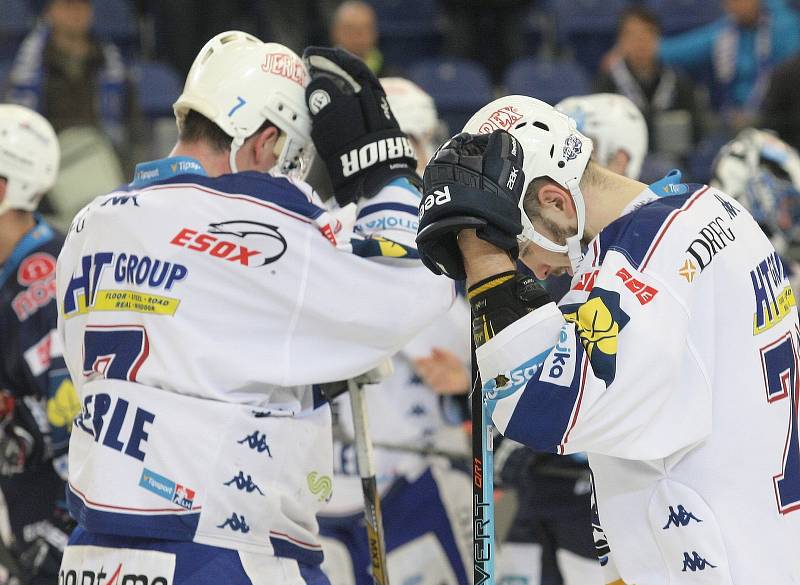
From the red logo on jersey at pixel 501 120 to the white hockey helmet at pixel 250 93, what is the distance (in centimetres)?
78

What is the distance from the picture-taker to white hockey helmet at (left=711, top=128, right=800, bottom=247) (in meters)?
5.77

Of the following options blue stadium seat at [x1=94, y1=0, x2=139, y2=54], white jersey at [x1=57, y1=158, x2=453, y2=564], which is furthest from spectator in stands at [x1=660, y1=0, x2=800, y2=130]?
white jersey at [x1=57, y1=158, x2=453, y2=564]

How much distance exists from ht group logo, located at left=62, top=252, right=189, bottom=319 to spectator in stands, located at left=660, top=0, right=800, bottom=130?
7.12 meters

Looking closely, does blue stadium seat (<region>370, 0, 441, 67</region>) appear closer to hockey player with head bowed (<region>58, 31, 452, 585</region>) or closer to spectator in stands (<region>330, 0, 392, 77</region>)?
spectator in stands (<region>330, 0, 392, 77</region>)

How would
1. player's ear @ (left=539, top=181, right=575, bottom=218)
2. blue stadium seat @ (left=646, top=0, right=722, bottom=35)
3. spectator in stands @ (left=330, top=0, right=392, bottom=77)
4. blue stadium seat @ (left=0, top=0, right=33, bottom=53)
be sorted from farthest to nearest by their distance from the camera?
1. blue stadium seat @ (left=646, top=0, right=722, bottom=35)
2. blue stadium seat @ (left=0, top=0, right=33, bottom=53)
3. spectator in stands @ (left=330, top=0, right=392, bottom=77)
4. player's ear @ (left=539, top=181, right=575, bottom=218)

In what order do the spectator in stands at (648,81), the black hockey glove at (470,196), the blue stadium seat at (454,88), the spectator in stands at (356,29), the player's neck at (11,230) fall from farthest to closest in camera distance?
the blue stadium seat at (454,88)
the spectator in stands at (648,81)
the spectator in stands at (356,29)
the player's neck at (11,230)
the black hockey glove at (470,196)

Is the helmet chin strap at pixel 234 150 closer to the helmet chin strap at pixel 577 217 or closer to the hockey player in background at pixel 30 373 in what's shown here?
the helmet chin strap at pixel 577 217

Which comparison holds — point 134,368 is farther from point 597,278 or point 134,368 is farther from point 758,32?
point 758,32

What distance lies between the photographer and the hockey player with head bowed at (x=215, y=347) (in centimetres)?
331

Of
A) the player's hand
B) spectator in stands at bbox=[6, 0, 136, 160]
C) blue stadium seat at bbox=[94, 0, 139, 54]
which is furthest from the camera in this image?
blue stadium seat at bbox=[94, 0, 139, 54]

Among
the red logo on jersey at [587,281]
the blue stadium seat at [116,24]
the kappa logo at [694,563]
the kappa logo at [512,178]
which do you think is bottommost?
the kappa logo at [694,563]

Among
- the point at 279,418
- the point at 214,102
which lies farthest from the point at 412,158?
the point at 279,418

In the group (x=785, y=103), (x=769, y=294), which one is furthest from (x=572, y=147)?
(x=785, y=103)

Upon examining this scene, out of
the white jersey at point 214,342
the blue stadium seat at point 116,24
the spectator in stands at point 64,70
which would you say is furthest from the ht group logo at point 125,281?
the blue stadium seat at point 116,24
